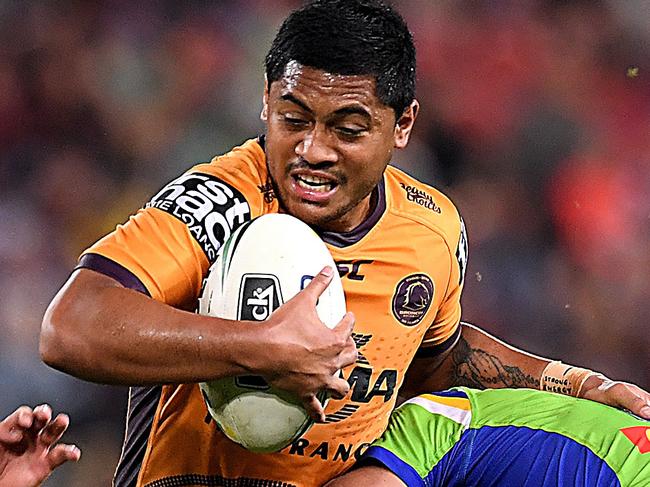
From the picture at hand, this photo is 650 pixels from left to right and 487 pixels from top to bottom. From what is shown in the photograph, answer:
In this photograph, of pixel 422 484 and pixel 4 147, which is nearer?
pixel 422 484

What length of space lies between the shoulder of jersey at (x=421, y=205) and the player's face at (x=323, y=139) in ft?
0.62

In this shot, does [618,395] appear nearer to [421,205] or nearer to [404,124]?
[421,205]

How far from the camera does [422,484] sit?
187cm

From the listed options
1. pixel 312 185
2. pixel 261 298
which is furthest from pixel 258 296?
pixel 312 185

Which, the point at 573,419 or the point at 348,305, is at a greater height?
the point at 348,305

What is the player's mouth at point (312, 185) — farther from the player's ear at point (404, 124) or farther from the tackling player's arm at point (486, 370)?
the tackling player's arm at point (486, 370)

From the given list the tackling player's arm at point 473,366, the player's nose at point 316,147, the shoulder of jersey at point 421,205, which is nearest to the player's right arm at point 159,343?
the player's nose at point 316,147

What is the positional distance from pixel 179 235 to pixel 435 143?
6.60ft

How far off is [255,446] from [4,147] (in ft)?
6.31

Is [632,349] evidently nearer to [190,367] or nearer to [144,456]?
[144,456]

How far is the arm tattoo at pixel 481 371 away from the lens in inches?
87.7

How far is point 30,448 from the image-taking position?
5.49 ft

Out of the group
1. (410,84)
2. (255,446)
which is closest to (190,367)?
(255,446)

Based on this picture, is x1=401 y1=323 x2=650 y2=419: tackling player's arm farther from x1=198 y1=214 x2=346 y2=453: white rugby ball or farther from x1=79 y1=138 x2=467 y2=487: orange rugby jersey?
x1=198 y1=214 x2=346 y2=453: white rugby ball
